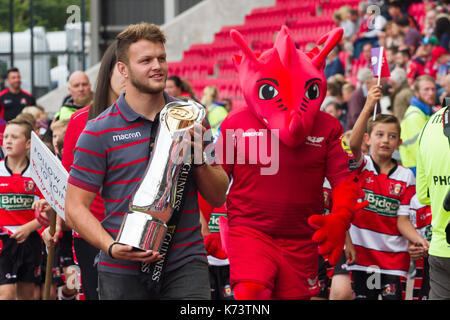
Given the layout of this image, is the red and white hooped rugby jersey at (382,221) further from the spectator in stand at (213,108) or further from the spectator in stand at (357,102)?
the spectator in stand at (213,108)

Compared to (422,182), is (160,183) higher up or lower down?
higher up

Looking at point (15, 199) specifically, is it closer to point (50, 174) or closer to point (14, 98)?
point (50, 174)

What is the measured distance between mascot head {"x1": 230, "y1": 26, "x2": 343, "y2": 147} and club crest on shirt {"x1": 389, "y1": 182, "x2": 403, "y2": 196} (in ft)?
5.31

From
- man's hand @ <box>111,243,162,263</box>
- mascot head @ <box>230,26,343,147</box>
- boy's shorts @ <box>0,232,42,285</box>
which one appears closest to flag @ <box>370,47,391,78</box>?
mascot head @ <box>230,26,343,147</box>

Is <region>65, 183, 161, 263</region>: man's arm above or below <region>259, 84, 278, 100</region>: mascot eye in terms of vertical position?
below

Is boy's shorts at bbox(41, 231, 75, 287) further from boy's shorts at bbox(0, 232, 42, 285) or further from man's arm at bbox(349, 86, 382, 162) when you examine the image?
man's arm at bbox(349, 86, 382, 162)

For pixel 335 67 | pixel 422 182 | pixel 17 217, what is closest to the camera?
pixel 422 182

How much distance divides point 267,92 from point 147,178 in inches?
57.5

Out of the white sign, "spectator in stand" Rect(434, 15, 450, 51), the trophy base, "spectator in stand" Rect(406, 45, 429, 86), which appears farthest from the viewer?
"spectator in stand" Rect(434, 15, 450, 51)

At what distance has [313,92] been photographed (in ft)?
16.2

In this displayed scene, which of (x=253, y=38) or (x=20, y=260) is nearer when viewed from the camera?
(x=20, y=260)

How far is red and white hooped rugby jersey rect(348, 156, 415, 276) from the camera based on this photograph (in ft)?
20.8

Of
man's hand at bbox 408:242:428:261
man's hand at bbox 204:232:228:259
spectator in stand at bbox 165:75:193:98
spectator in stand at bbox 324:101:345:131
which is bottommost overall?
man's hand at bbox 408:242:428:261

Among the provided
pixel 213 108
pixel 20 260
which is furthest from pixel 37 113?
pixel 20 260
